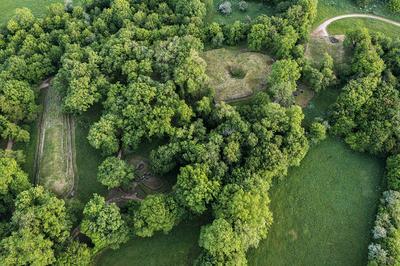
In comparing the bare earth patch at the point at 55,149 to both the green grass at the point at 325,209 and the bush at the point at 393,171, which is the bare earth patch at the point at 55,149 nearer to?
the green grass at the point at 325,209

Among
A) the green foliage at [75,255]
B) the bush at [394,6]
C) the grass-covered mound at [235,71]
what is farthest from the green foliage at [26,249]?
the bush at [394,6]

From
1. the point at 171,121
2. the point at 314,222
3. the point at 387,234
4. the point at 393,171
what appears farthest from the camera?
the point at 171,121

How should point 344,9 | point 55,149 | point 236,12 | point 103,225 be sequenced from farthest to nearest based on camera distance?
point 236,12, point 344,9, point 55,149, point 103,225

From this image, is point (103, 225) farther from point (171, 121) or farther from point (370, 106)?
point (370, 106)

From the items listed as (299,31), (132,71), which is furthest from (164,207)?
(299,31)

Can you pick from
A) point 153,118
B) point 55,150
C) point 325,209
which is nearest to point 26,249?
point 55,150

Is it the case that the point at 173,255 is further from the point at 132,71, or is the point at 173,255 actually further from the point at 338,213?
the point at 132,71

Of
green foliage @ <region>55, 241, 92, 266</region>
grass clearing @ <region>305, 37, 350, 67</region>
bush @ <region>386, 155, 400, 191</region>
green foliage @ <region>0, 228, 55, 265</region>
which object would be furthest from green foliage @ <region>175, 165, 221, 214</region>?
grass clearing @ <region>305, 37, 350, 67</region>
